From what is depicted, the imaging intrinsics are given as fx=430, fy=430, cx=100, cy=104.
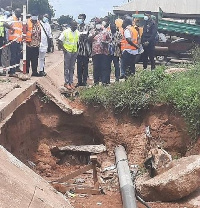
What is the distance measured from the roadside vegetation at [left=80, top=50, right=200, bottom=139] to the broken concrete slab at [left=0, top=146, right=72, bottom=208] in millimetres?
3363

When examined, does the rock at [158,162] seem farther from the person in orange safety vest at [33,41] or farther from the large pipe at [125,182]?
the person in orange safety vest at [33,41]

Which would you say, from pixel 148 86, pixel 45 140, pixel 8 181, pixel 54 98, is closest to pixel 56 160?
pixel 45 140

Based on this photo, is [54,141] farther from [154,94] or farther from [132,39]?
[132,39]

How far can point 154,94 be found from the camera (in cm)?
A: 887

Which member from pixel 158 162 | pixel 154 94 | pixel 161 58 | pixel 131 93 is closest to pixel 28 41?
pixel 131 93

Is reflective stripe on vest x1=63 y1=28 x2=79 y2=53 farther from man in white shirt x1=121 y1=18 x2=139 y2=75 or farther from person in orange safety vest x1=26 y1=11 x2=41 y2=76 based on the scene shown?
man in white shirt x1=121 y1=18 x2=139 y2=75

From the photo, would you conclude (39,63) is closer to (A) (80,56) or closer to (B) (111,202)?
(A) (80,56)

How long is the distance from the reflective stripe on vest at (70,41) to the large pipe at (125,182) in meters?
3.11

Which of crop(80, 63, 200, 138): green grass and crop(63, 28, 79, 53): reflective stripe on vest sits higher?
crop(63, 28, 79, 53): reflective stripe on vest

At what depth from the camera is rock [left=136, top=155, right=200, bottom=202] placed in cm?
603

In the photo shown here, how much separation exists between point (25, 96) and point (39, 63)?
2761 millimetres

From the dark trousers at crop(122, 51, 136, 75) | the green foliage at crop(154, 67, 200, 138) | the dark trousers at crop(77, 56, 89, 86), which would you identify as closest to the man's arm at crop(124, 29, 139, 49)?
the dark trousers at crop(122, 51, 136, 75)

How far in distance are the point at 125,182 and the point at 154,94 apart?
2.62 m

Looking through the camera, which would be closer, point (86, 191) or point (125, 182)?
point (125, 182)
